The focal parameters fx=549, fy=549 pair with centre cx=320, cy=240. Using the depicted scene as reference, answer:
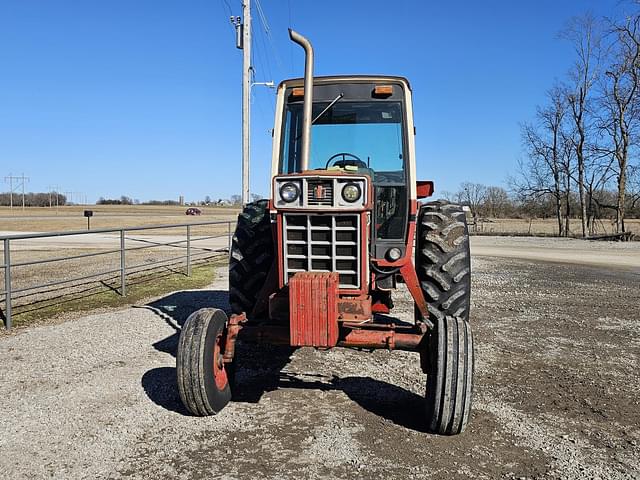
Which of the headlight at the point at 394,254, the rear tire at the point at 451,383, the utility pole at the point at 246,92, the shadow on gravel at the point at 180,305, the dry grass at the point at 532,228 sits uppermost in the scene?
the utility pole at the point at 246,92

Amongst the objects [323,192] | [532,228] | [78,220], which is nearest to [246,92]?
[323,192]

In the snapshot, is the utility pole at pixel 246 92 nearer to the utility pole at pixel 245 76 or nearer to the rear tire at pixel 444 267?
the utility pole at pixel 245 76

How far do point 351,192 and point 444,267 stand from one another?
162 centimetres

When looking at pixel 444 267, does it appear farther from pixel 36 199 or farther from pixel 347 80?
pixel 36 199

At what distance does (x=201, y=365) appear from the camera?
13.0 feet

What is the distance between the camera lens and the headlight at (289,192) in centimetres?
413

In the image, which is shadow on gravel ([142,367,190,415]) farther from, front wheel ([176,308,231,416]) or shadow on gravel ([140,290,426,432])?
front wheel ([176,308,231,416])

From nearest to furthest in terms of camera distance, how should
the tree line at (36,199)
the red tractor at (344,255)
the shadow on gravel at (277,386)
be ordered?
1. the red tractor at (344,255)
2. the shadow on gravel at (277,386)
3. the tree line at (36,199)

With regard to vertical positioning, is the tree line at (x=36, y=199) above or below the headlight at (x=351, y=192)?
above

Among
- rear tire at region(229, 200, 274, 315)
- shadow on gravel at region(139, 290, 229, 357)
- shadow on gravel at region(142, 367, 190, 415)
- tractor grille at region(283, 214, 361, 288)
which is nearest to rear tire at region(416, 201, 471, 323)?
tractor grille at region(283, 214, 361, 288)

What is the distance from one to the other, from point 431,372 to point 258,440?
51.6 inches

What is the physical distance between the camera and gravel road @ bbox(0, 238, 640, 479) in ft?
11.4

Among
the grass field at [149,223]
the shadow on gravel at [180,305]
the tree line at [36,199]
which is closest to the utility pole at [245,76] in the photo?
the shadow on gravel at [180,305]

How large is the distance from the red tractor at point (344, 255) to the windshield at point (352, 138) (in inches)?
0.4
